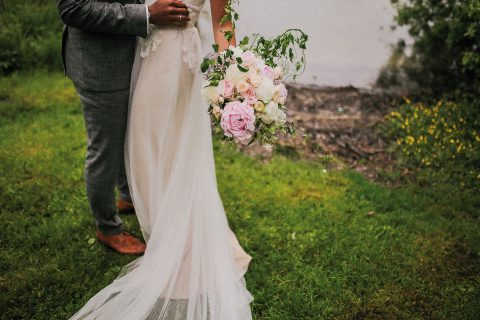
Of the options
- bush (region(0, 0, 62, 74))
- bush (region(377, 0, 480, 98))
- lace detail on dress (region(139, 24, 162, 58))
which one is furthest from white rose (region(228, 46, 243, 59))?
bush (region(0, 0, 62, 74))

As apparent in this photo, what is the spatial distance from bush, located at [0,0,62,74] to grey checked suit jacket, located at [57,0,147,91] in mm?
4397

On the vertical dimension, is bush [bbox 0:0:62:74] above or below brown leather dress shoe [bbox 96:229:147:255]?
above

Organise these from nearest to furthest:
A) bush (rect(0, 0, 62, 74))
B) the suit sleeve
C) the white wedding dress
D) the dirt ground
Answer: the suit sleeve
the white wedding dress
the dirt ground
bush (rect(0, 0, 62, 74))

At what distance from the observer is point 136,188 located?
2922mm

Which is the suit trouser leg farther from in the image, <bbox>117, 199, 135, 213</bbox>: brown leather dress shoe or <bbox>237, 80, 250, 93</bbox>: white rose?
<bbox>237, 80, 250, 93</bbox>: white rose

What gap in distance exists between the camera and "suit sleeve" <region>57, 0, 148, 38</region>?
98.6 inches

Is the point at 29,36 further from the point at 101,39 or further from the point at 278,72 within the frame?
the point at 278,72

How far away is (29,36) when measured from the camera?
283 inches

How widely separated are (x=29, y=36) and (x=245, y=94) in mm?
6035

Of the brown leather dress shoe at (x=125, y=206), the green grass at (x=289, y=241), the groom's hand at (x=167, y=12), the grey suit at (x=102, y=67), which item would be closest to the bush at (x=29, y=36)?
the green grass at (x=289, y=241)

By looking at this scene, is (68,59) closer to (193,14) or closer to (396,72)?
(193,14)

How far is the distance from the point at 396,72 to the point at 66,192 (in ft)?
16.9

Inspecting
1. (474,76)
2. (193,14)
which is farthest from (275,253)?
(474,76)

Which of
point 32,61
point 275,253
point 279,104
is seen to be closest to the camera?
point 279,104
